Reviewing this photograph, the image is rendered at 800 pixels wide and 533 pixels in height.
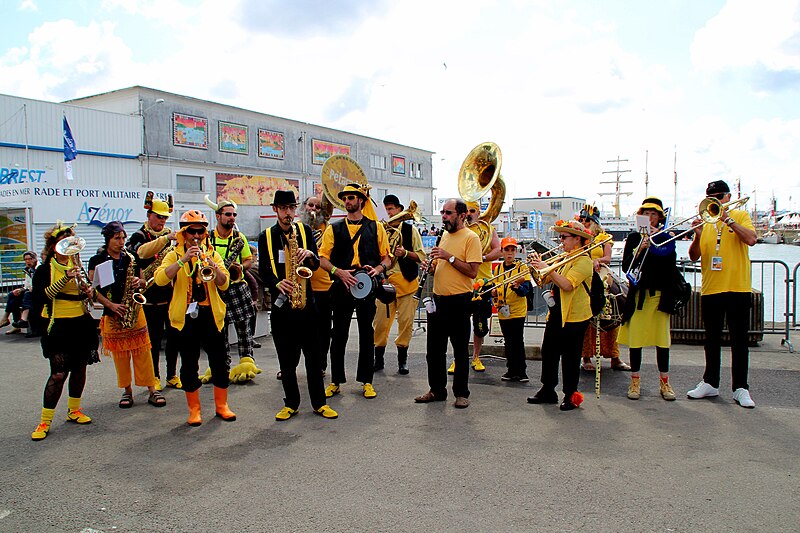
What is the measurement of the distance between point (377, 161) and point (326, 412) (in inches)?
1789

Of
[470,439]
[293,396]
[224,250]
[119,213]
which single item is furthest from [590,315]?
[119,213]

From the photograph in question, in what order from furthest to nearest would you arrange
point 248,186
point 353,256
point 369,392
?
point 248,186, point 369,392, point 353,256

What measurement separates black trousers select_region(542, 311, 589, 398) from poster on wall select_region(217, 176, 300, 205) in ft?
98.0

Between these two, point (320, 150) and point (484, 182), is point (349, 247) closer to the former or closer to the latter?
point (484, 182)

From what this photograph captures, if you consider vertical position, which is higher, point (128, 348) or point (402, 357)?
point (128, 348)

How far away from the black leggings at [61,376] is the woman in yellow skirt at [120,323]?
1.34ft

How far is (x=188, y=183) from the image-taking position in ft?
108

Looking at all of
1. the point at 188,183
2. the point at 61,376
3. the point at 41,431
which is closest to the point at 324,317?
the point at 61,376

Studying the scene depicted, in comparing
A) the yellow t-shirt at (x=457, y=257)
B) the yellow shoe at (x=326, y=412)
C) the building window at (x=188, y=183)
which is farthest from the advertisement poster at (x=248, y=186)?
the yellow shoe at (x=326, y=412)

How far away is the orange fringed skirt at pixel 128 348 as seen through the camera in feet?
18.6

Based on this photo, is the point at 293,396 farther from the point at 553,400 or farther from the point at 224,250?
the point at 553,400

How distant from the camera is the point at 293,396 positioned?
17.5 feet

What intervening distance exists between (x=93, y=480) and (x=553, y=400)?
13.0ft

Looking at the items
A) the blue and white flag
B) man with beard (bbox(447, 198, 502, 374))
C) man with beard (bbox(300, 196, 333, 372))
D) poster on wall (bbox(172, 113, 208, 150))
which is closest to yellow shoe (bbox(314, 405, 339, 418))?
man with beard (bbox(300, 196, 333, 372))
